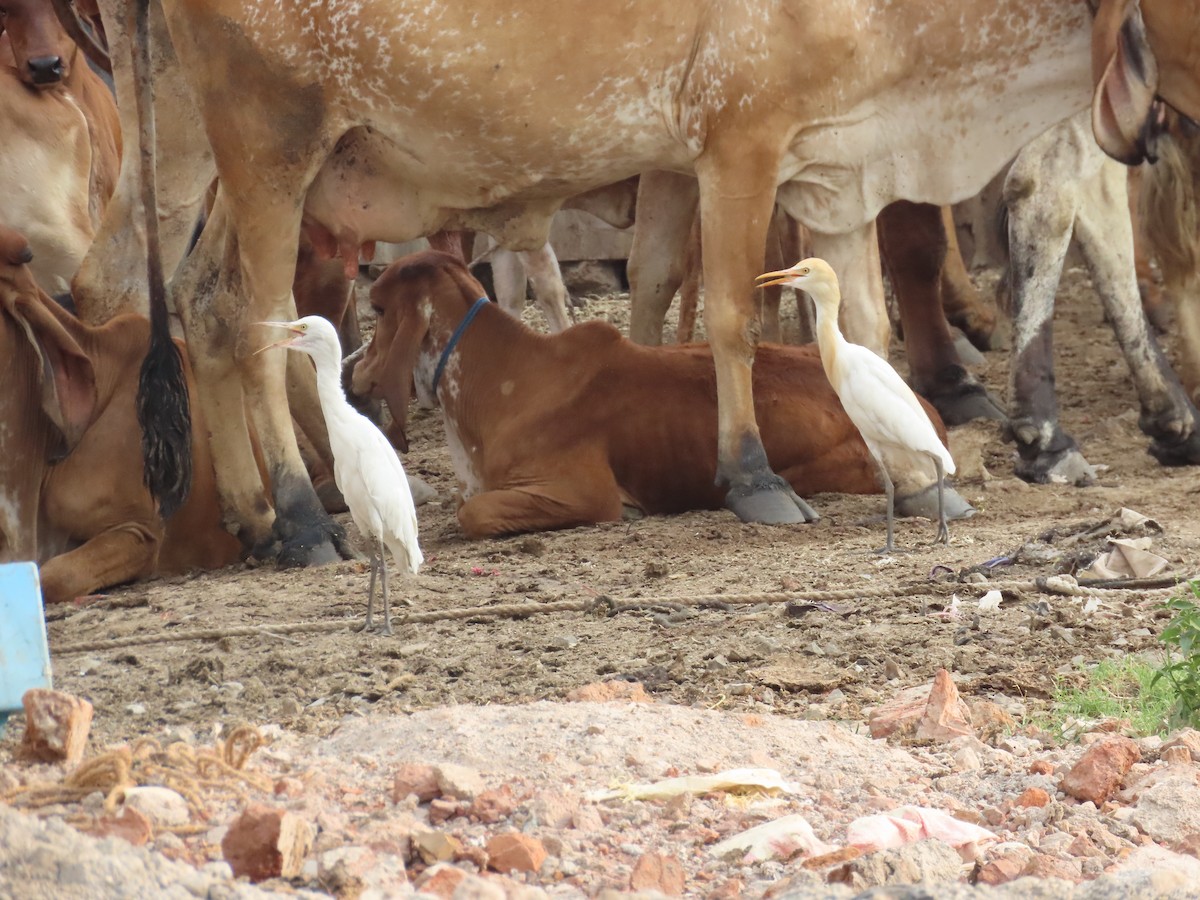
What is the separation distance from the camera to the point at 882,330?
23.1 feet

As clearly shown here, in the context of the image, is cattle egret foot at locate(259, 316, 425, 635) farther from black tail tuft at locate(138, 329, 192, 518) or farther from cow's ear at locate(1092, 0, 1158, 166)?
cow's ear at locate(1092, 0, 1158, 166)

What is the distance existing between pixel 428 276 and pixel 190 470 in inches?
58.0

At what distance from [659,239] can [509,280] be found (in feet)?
5.91

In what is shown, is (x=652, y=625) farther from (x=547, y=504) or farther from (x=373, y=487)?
(x=547, y=504)

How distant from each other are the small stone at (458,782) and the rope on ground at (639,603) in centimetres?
200

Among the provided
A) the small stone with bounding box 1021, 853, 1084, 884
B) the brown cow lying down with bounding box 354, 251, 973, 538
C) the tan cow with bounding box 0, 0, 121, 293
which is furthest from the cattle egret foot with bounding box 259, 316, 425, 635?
the tan cow with bounding box 0, 0, 121, 293

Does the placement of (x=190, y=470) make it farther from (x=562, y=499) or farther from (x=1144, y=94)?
(x=1144, y=94)

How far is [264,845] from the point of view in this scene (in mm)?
2793

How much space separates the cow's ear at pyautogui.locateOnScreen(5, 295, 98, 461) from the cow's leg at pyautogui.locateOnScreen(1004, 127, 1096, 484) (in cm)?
362

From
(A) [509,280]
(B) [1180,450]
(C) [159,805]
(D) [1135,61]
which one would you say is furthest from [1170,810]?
(A) [509,280]

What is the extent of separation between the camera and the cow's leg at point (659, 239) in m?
8.27

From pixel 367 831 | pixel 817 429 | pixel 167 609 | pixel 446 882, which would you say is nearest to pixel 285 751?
pixel 367 831

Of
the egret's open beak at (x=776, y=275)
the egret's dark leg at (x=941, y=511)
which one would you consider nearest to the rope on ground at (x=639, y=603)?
the egret's dark leg at (x=941, y=511)

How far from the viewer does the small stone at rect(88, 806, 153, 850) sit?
2.89m
